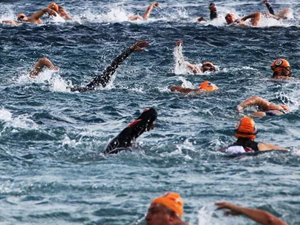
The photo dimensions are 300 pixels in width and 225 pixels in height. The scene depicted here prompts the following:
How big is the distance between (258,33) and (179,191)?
17345 millimetres

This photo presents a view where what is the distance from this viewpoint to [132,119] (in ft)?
53.1

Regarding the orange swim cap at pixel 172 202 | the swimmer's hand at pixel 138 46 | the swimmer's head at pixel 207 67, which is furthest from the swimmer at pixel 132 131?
the swimmer's head at pixel 207 67

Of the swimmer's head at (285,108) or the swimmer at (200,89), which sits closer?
the swimmer's head at (285,108)

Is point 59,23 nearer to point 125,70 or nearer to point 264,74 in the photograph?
point 125,70

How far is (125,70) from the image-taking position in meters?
21.8

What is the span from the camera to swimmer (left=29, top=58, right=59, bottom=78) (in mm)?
19422

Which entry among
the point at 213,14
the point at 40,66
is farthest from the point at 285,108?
the point at 213,14

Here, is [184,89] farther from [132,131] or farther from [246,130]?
[132,131]

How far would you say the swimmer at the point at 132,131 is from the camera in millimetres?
12391

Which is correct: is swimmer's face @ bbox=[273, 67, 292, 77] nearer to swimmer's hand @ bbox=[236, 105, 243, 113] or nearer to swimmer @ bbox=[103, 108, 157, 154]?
swimmer's hand @ bbox=[236, 105, 243, 113]

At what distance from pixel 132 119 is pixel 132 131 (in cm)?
361

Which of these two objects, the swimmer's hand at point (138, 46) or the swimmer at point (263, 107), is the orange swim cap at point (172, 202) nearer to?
the swimmer's hand at point (138, 46)

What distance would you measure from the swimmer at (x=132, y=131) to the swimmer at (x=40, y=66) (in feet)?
22.8

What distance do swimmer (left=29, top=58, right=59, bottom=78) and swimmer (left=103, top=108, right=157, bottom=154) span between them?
6.95 metres
